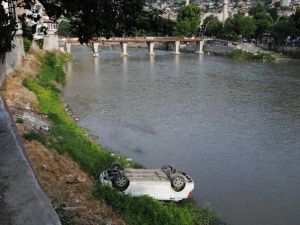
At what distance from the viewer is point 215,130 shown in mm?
19719

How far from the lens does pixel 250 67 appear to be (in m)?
48.3

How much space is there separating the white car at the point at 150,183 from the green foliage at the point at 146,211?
0.96ft

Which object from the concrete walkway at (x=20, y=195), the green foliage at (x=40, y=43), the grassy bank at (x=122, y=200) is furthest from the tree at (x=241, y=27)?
the concrete walkway at (x=20, y=195)

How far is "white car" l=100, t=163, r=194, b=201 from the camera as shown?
1017 centimetres

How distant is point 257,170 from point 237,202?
279 cm

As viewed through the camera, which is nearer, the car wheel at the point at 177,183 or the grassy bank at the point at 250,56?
the car wheel at the point at 177,183

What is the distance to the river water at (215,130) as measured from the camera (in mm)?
12500

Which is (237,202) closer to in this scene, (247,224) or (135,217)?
(247,224)

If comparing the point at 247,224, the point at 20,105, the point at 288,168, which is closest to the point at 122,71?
the point at 20,105

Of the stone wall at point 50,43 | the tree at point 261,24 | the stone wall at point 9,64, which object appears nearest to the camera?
the stone wall at point 9,64

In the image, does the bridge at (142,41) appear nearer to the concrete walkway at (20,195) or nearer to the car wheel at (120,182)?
the car wheel at (120,182)

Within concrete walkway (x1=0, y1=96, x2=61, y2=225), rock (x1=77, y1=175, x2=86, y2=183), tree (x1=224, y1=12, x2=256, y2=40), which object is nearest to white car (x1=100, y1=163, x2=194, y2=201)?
rock (x1=77, y1=175, x2=86, y2=183)

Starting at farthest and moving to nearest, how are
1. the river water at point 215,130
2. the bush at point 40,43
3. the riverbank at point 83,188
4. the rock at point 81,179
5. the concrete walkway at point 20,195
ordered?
the bush at point 40,43
the river water at point 215,130
the rock at point 81,179
the riverbank at point 83,188
the concrete walkway at point 20,195

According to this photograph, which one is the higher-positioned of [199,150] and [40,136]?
[40,136]
